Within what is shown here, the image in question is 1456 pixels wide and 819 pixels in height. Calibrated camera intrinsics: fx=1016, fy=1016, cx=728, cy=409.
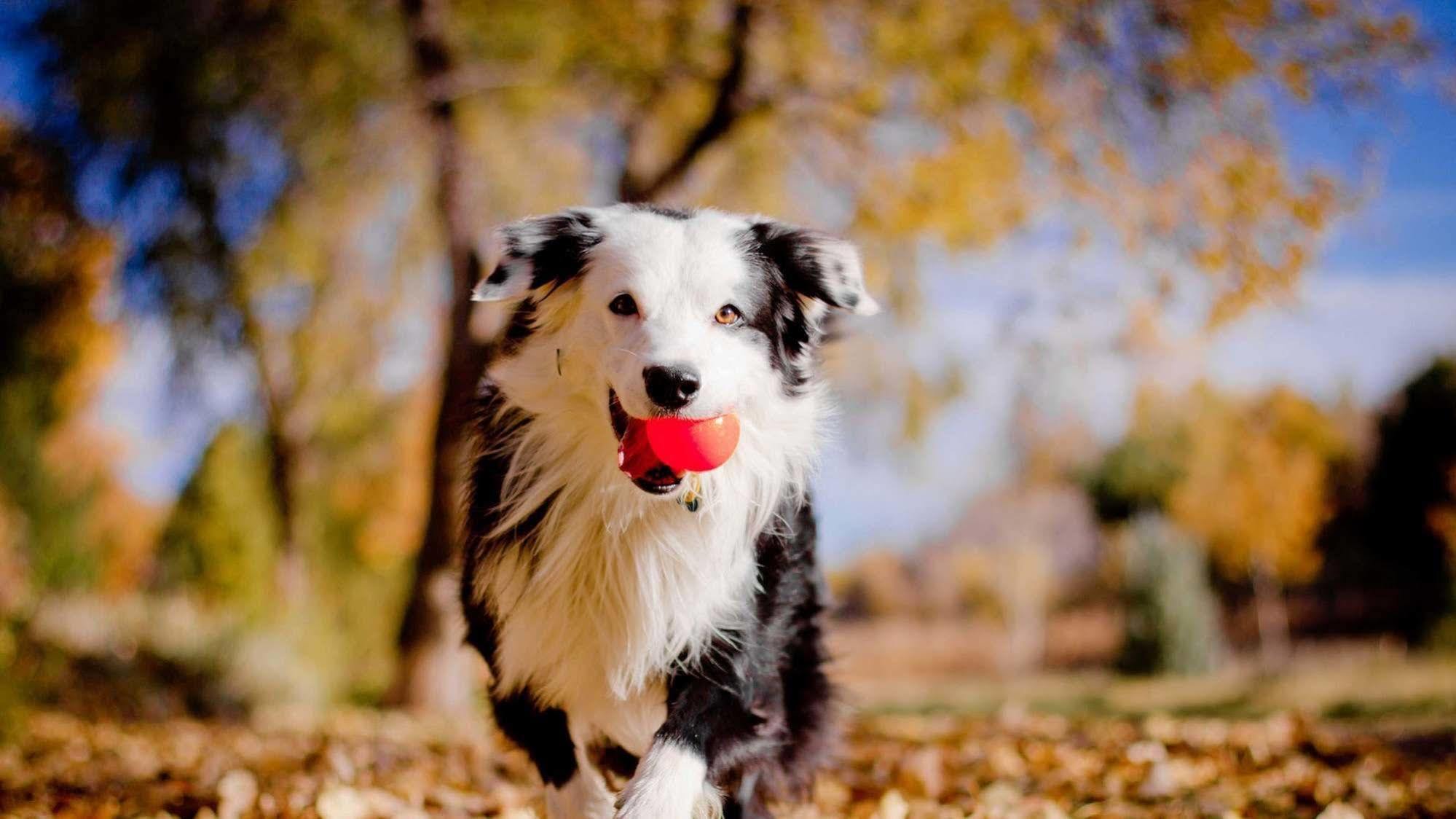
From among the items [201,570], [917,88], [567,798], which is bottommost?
[201,570]

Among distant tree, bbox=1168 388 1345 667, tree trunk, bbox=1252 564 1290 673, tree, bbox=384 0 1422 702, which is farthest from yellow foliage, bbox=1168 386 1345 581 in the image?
→ tree, bbox=384 0 1422 702

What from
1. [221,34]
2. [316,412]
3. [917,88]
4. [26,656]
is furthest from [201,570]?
[917,88]

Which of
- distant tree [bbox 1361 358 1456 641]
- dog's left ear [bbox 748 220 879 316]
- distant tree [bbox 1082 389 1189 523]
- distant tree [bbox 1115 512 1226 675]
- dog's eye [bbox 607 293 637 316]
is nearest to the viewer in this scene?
dog's eye [bbox 607 293 637 316]

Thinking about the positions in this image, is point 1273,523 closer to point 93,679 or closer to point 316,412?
point 316,412

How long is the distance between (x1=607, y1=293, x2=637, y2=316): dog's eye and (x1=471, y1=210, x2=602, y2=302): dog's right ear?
20 centimetres

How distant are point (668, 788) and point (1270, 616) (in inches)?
792

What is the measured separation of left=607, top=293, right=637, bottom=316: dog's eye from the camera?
2377 millimetres

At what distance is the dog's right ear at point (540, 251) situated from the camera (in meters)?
2.52

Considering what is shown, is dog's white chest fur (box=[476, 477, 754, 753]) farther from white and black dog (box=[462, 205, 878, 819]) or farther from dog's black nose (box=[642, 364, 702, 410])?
dog's black nose (box=[642, 364, 702, 410])

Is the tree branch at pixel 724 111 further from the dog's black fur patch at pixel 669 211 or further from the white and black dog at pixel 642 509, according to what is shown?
the white and black dog at pixel 642 509

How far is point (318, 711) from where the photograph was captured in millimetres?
7918

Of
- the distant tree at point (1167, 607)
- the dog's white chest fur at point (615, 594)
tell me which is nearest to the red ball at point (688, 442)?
the dog's white chest fur at point (615, 594)

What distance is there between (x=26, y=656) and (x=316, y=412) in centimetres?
629

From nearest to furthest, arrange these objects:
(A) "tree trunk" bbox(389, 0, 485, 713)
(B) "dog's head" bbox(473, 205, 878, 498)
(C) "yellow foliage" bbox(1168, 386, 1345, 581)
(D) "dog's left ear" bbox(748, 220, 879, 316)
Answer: (B) "dog's head" bbox(473, 205, 878, 498) → (D) "dog's left ear" bbox(748, 220, 879, 316) → (A) "tree trunk" bbox(389, 0, 485, 713) → (C) "yellow foliage" bbox(1168, 386, 1345, 581)
